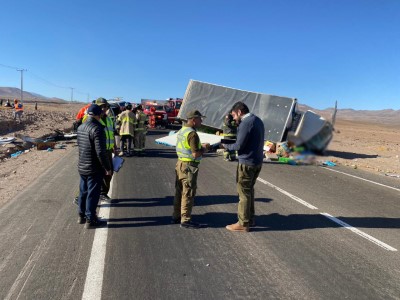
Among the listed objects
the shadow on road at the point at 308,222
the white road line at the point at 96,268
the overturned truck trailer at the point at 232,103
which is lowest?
the white road line at the point at 96,268

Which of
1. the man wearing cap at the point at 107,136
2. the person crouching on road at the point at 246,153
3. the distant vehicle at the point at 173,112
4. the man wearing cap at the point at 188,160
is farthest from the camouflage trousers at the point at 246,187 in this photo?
the distant vehicle at the point at 173,112

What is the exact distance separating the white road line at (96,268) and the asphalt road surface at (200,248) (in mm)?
13

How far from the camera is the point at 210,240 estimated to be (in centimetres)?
564

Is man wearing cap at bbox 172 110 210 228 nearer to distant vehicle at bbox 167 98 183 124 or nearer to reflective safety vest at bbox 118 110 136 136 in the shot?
reflective safety vest at bbox 118 110 136 136

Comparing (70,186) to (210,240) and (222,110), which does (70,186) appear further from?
(222,110)

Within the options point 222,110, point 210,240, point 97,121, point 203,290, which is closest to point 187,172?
point 210,240

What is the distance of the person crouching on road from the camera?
5664 millimetres

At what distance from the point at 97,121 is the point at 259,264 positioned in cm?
330

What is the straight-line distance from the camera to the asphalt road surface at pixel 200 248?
415 centimetres

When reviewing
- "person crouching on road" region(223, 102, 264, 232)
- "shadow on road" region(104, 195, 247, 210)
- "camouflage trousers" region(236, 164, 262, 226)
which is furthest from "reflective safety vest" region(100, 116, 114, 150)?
"camouflage trousers" region(236, 164, 262, 226)

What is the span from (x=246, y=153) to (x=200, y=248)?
63.9 inches

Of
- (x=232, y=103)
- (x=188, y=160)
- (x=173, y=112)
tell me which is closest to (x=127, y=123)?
(x=232, y=103)

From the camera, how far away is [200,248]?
5301 mm

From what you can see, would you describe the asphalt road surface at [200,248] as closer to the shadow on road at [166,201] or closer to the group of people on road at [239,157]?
the shadow on road at [166,201]
